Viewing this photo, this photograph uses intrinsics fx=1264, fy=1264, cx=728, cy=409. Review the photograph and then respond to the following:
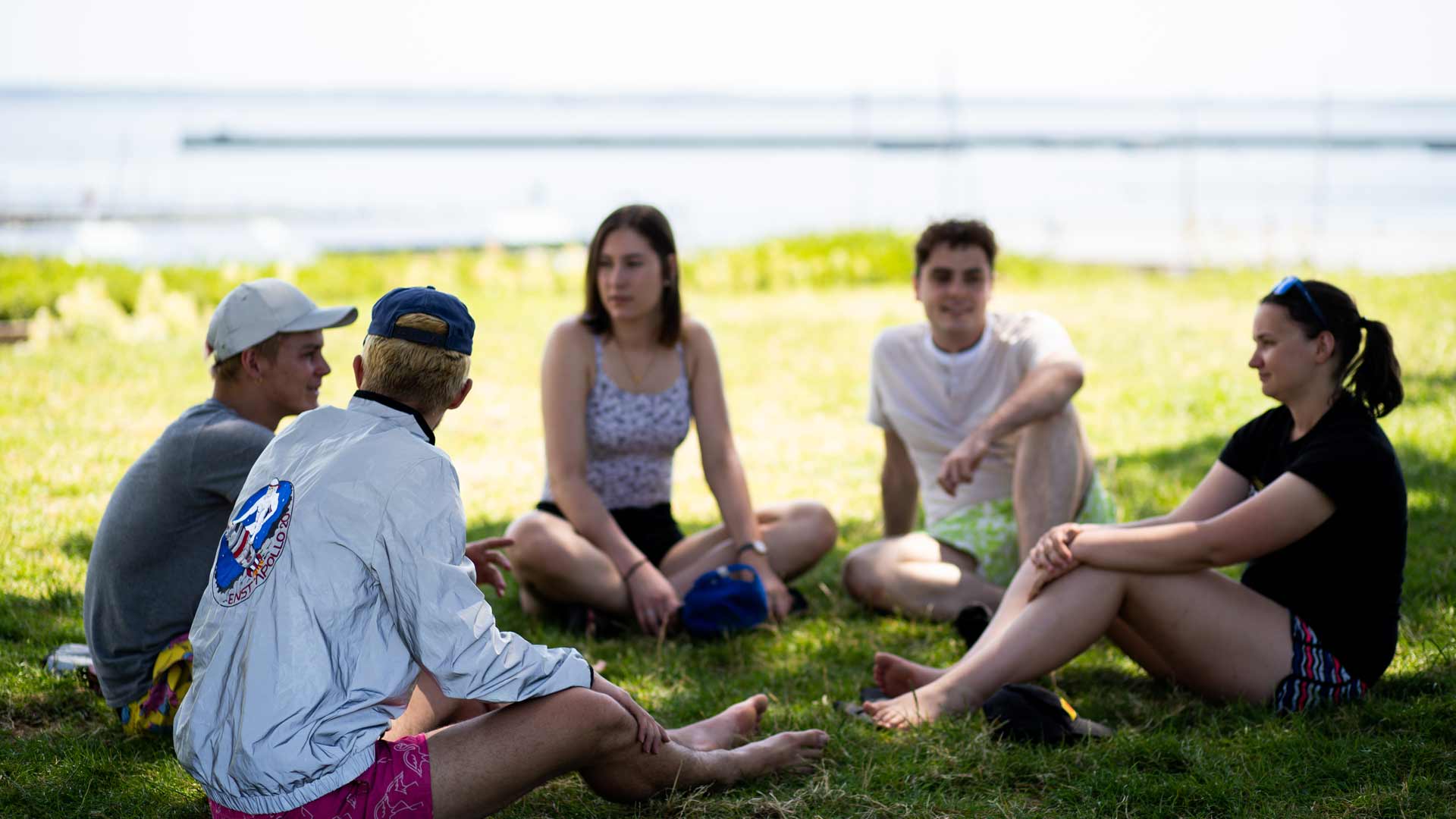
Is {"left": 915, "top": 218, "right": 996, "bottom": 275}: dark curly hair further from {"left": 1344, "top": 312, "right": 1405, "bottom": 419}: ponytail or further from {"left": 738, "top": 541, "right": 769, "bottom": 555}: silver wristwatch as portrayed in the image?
{"left": 1344, "top": 312, "right": 1405, "bottom": 419}: ponytail

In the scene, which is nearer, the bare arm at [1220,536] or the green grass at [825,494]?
the green grass at [825,494]

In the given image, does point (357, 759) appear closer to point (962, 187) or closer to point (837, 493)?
point (837, 493)

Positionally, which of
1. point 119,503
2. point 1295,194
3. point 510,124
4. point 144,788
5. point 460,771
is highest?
point 510,124

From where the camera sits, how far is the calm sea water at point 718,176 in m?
16.6

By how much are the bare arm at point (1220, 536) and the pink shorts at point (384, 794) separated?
1761mm

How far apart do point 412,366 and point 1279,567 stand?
232cm

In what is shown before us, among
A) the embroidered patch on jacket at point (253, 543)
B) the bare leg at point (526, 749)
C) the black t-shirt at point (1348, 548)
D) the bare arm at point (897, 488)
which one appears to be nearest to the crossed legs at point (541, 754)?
the bare leg at point (526, 749)

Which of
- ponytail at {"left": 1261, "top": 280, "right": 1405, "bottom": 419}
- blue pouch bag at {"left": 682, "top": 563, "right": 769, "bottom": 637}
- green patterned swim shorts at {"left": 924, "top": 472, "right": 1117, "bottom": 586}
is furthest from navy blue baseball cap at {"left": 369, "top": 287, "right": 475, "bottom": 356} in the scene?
green patterned swim shorts at {"left": 924, "top": 472, "right": 1117, "bottom": 586}

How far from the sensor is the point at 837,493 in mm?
6215

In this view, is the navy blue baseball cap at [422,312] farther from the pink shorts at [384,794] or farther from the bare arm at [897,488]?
the bare arm at [897,488]

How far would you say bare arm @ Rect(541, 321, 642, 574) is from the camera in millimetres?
4262

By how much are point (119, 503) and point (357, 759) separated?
4.05 ft

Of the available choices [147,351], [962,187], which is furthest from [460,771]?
[962,187]

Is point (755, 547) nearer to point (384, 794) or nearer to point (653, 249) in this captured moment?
point (653, 249)
